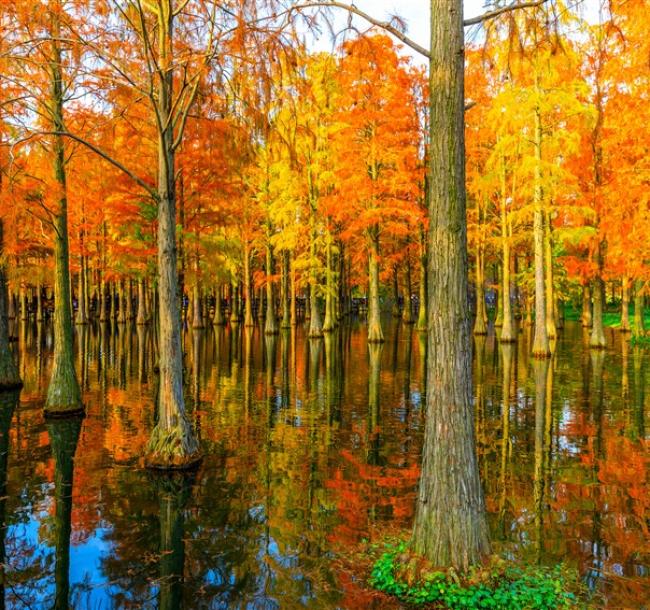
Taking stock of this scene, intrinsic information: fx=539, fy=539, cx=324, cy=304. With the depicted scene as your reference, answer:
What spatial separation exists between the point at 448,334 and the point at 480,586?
2.44m

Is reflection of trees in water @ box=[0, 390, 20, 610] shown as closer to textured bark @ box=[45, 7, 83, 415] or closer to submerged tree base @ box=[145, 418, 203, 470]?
textured bark @ box=[45, 7, 83, 415]

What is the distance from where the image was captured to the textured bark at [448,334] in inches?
217

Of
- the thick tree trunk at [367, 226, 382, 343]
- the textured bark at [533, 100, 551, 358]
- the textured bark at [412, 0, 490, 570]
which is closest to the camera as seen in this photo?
the textured bark at [412, 0, 490, 570]

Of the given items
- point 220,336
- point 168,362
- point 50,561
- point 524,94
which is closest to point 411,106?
point 524,94

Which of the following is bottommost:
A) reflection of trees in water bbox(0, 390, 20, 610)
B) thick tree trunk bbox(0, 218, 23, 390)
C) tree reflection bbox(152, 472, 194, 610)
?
tree reflection bbox(152, 472, 194, 610)

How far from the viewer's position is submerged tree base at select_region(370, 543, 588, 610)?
16.6 feet

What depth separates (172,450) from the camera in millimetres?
9836

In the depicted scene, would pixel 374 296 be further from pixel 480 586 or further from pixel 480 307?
pixel 480 586

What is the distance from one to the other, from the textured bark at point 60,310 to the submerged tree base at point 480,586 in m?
10.8

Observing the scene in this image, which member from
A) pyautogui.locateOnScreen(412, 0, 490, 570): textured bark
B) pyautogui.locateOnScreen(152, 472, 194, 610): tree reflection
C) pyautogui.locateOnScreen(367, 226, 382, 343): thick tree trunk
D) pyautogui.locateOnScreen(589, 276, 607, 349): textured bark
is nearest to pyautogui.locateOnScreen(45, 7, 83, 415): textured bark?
pyautogui.locateOnScreen(152, 472, 194, 610): tree reflection

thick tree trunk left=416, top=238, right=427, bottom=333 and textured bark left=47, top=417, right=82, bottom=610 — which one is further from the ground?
thick tree trunk left=416, top=238, right=427, bottom=333

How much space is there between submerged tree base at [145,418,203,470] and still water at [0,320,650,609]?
0.28 m

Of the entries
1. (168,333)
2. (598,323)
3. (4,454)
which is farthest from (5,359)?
(598,323)

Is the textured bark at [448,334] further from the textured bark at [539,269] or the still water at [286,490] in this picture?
the textured bark at [539,269]
